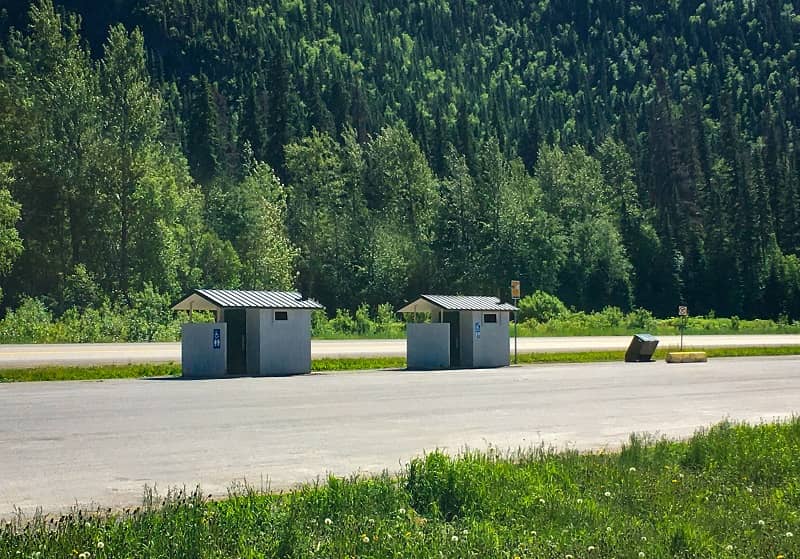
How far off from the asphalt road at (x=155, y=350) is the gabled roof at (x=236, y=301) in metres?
5.39

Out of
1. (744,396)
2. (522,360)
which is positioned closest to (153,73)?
(522,360)

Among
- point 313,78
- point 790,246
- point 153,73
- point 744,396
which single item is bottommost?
point 744,396

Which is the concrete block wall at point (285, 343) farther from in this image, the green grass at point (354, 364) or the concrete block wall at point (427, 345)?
the concrete block wall at point (427, 345)

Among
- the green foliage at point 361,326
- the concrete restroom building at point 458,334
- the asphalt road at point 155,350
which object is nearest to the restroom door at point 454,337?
the concrete restroom building at point 458,334

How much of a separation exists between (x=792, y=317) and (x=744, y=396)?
99587 millimetres

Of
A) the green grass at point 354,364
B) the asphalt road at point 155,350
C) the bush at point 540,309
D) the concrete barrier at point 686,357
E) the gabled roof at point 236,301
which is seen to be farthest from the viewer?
the bush at point 540,309

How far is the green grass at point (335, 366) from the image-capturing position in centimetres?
2947

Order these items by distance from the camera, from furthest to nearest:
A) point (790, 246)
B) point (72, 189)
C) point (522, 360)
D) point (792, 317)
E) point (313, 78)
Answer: point (313, 78)
point (790, 246)
point (792, 317)
point (72, 189)
point (522, 360)

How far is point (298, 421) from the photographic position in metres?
17.9

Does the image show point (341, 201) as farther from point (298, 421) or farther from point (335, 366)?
point (298, 421)

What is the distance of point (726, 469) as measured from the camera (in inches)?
467

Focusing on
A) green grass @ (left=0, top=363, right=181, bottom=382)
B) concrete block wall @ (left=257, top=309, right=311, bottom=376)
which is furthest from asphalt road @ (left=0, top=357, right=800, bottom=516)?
concrete block wall @ (left=257, top=309, right=311, bottom=376)

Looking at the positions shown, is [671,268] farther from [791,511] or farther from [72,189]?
[791,511]

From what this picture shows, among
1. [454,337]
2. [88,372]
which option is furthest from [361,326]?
[88,372]
